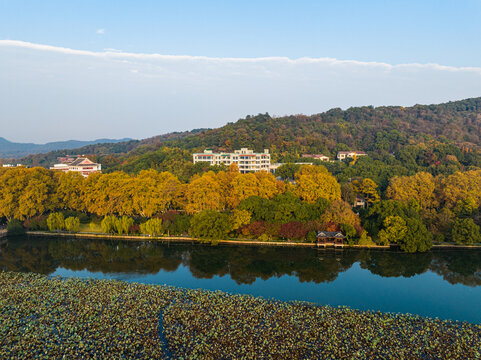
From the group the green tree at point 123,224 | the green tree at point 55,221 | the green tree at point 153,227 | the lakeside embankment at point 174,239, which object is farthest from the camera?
the green tree at point 55,221

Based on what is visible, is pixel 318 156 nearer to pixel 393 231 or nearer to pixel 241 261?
pixel 393 231

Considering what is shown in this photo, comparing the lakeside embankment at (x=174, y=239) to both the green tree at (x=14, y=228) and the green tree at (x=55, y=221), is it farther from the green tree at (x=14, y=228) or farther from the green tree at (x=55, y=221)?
the green tree at (x=14, y=228)

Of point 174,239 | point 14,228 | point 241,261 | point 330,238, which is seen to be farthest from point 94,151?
point 330,238

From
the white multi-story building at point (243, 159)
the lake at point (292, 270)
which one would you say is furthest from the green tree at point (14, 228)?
the white multi-story building at point (243, 159)

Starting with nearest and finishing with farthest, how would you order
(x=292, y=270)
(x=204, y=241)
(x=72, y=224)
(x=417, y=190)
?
(x=292, y=270), (x=204, y=241), (x=72, y=224), (x=417, y=190)

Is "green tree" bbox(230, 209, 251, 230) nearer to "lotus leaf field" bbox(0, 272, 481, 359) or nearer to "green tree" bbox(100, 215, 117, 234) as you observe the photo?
"lotus leaf field" bbox(0, 272, 481, 359)
